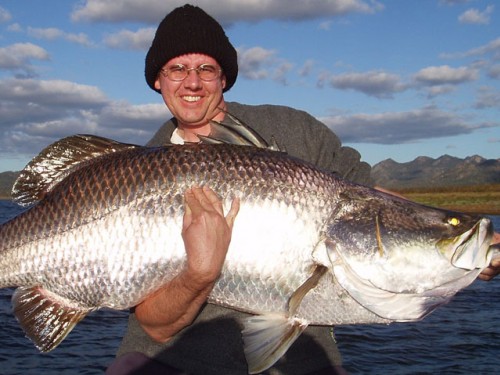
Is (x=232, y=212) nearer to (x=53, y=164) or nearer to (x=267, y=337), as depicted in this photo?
(x=267, y=337)

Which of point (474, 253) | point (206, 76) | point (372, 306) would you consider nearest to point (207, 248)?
point (372, 306)

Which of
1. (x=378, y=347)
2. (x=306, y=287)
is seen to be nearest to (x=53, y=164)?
(x=306, y=287)

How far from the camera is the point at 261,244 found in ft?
11.3

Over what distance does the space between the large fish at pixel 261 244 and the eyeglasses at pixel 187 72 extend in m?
1.06

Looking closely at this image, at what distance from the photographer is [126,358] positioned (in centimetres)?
455

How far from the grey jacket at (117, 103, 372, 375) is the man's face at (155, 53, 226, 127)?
466 millimetres

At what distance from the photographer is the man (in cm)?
379

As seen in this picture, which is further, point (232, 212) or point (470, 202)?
point (470, 202)

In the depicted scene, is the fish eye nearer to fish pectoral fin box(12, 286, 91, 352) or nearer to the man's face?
the man's face

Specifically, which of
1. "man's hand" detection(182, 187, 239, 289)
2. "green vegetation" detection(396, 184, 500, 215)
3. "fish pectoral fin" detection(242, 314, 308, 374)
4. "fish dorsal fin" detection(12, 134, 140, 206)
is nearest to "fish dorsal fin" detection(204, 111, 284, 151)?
"man's hand" detection(182, 187, 239, 289)

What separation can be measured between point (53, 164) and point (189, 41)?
56.8 inches

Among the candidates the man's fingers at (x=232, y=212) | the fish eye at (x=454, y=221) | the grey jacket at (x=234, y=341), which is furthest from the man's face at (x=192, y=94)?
the fish eye at (x=454, y=221)

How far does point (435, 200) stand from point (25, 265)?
58.3m

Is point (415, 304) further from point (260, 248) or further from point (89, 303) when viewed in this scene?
point (89, 303)
